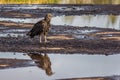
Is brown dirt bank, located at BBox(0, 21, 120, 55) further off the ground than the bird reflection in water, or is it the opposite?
the bird reflection in water

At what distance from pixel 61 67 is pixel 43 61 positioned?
134cm

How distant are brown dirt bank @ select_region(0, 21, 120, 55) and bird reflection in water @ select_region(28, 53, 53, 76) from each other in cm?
80

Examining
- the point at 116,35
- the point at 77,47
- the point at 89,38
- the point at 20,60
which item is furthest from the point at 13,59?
the point at 116,35

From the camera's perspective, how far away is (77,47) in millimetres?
19875

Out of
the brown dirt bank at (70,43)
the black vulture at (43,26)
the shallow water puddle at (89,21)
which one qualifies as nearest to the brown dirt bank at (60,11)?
the shallow water puddle at (89,21)

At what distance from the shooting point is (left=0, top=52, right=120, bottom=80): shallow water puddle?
14.5 m

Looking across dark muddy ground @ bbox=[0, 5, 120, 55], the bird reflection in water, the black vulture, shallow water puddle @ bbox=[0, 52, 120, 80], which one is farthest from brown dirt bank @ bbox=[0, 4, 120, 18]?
shallow water puddle @ bbox=[0, 52, 120, 80]

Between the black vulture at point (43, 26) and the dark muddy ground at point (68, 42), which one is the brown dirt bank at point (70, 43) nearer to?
the dark muddy ground at point (68, 42)

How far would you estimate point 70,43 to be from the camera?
68.0 ft

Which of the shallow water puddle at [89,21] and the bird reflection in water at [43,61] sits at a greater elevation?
the bird reflection in water at [43,61]

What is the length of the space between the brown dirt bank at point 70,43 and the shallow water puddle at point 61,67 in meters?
0.91

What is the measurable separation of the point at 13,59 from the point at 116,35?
7.73 metres

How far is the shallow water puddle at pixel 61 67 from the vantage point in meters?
14.5

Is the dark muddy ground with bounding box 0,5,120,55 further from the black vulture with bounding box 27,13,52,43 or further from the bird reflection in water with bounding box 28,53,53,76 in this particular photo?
the bird reflection in water with bounding box 28,53,53,76
